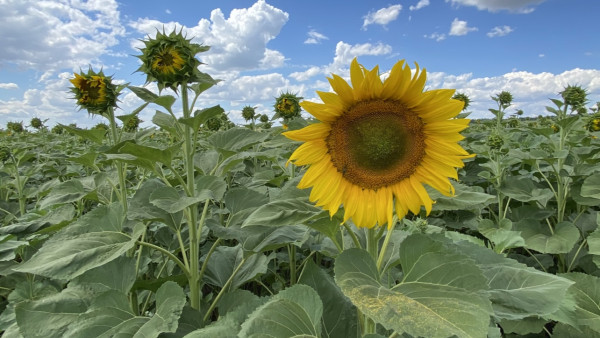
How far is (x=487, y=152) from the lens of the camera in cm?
370

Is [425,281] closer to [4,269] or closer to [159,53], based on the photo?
[159,53]

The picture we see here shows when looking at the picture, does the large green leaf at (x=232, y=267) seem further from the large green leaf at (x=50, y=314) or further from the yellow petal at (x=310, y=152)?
the yellow petal at (x=310, y=152)

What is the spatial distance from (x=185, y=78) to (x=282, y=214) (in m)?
0.95

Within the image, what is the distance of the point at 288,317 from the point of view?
106cm

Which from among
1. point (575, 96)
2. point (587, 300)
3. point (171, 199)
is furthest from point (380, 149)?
point (575, 96)

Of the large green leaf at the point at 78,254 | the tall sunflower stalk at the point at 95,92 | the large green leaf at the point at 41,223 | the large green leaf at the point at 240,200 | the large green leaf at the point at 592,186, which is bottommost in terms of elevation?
the large green leaf at the point at 592,186

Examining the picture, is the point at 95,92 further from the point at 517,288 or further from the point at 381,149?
the point at 517,288

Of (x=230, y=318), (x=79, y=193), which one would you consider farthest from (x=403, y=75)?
(x=79, y=193)

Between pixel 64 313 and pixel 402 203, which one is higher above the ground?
pixel 402 203

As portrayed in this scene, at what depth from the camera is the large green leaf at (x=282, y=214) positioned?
1.17 m

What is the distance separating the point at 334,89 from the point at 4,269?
2.13 meters

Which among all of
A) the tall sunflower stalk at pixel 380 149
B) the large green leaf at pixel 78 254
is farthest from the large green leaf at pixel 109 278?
the tall sunflower stalk at pixel 380 149

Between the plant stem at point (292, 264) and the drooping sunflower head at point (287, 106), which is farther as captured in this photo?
the drooping sunflower head at point (287, 106)

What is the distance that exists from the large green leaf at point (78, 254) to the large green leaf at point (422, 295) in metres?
0.86
